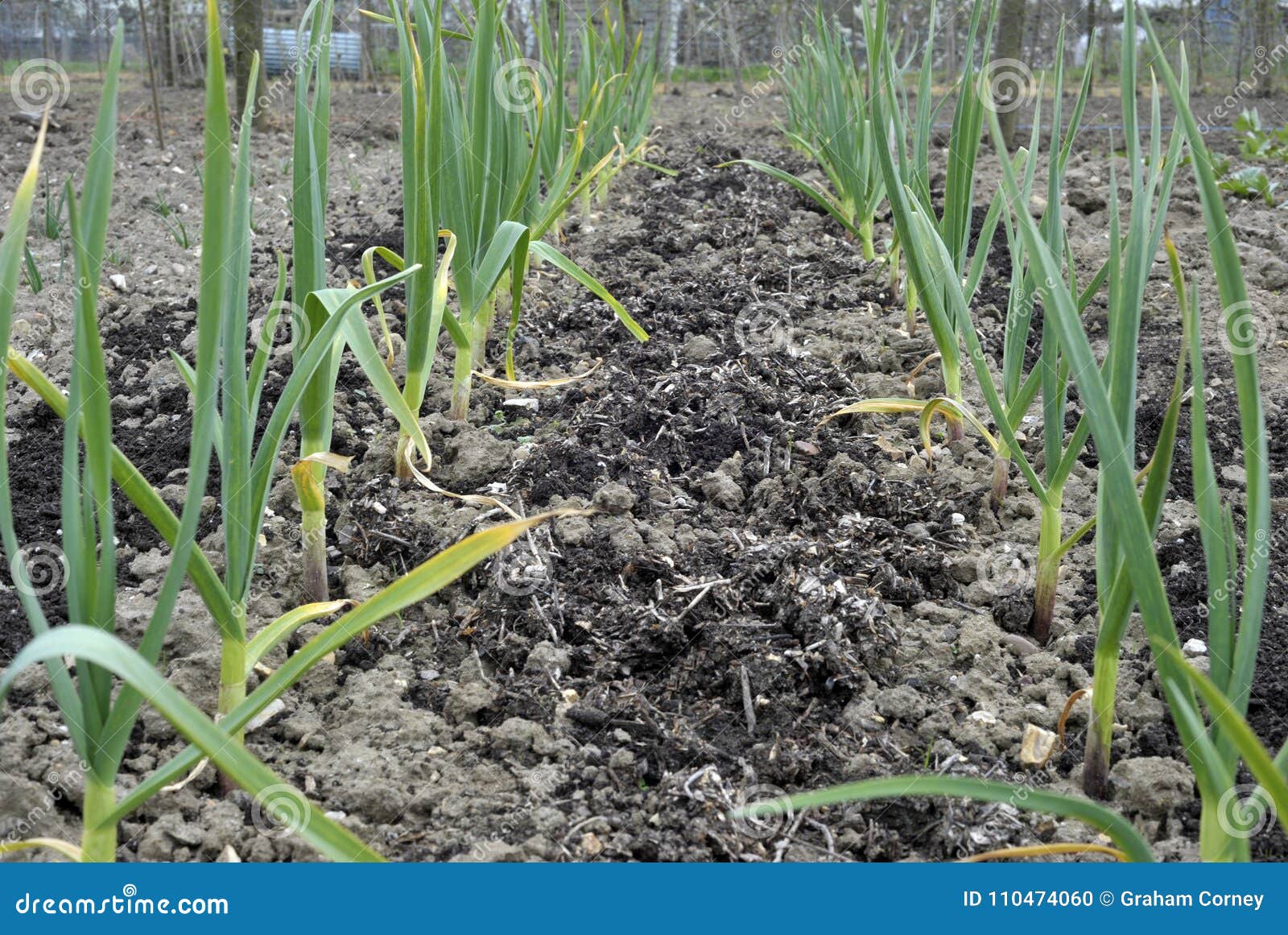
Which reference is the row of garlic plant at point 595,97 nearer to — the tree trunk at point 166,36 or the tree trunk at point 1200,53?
the tree trunk at point 166,36

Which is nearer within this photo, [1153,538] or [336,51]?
[1153,538]

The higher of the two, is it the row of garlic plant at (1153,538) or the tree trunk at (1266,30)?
the tree trunk at (1266,30)

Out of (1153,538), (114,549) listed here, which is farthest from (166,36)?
(1153,538)

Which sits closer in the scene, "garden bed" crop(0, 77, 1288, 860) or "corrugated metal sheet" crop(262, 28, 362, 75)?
"garden bed" crop(0, 77, 1288, 860)

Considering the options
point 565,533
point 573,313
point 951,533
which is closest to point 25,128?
point 573,313

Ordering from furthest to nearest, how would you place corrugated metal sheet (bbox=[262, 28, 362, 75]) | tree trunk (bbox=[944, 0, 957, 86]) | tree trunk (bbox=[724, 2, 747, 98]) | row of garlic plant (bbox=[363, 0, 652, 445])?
1. tree trunk (bbox=[724, 2, 747, 98])
2. corrugated metal sheet (bbox=[262, 28, 362, 75])
3. tree trunk (bbox=[944, 0, 957, 86])
4. row of garlic plant (bbox=[363, 0, 652, 445])

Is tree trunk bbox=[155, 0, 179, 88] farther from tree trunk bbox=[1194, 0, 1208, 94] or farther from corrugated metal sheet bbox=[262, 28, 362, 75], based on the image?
tree trunk bbox=[1194, 0, 1208, 94]

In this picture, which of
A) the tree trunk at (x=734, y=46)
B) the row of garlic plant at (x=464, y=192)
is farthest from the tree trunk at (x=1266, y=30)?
the row of garlic plant at (x=464, y=192)

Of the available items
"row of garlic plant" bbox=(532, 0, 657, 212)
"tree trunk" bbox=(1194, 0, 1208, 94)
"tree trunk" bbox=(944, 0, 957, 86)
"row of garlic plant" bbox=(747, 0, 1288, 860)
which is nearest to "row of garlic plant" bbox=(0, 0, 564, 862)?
"row of garlic plant" bbox=(747, 0, 1288, 860)

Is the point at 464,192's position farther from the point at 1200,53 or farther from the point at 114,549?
the point at 1200,53

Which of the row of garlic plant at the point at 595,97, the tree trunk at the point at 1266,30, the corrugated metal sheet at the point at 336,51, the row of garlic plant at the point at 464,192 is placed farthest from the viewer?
the corrugated metal sheet at the point at 336,51

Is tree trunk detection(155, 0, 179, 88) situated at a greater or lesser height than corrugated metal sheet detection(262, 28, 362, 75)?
lesser

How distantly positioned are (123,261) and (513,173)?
144 cm

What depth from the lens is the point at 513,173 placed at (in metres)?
1.97
